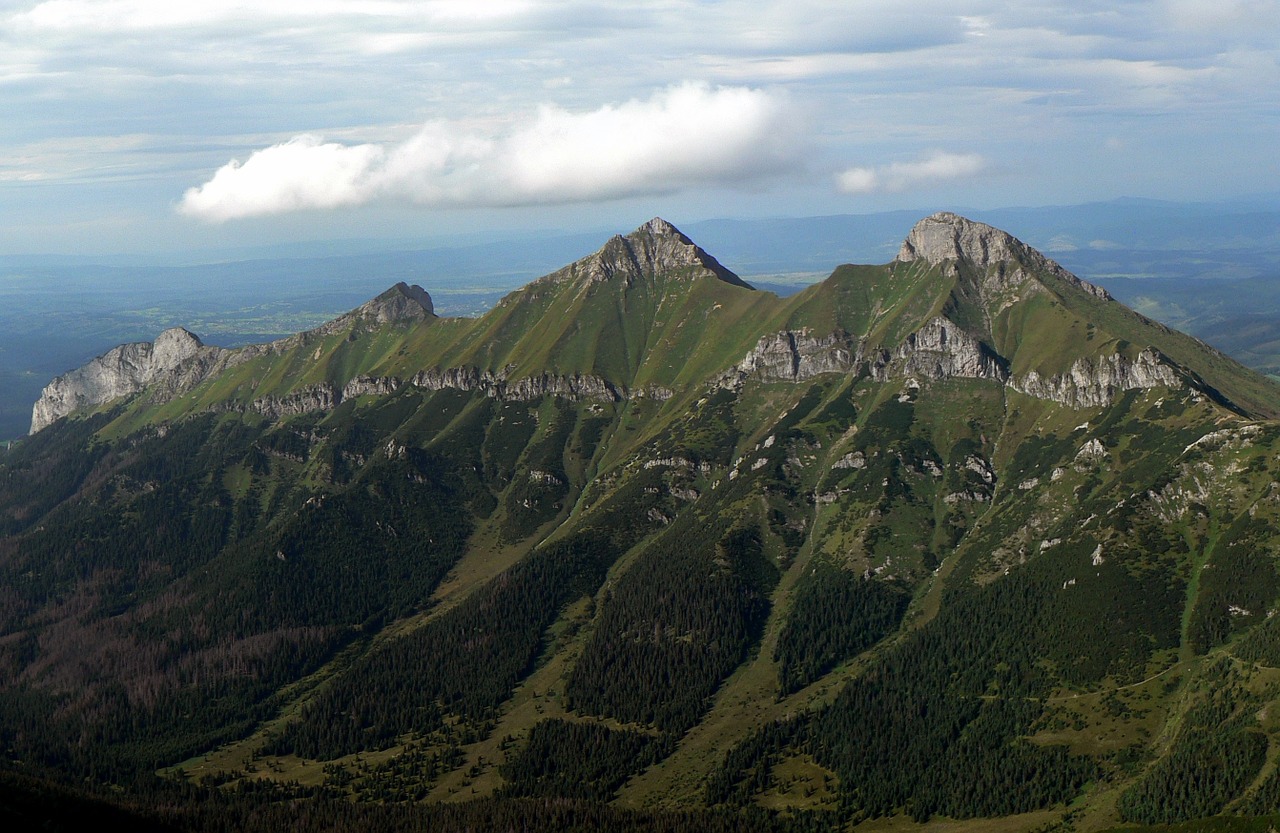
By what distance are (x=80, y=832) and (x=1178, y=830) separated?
669 feet

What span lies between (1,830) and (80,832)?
17511 millimetres

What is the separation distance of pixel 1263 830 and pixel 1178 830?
48.2 feet

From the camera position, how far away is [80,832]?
654 feet

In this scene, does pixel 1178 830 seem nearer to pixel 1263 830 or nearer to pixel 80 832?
pixel 1263 830

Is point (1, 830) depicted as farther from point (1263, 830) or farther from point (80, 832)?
point (1263, 830)

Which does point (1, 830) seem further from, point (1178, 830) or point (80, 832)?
point (1178, 830)

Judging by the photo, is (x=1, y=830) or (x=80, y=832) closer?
(x=1, y=830)

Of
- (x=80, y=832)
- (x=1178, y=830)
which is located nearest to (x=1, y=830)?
(x=80, y=832)

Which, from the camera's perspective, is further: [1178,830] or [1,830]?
[1178,830]

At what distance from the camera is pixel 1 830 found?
18388 centimetres

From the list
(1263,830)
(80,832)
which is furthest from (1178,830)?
(80,832)

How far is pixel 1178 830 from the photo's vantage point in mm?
199375

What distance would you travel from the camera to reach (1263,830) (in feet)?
621

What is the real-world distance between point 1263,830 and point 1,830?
219 meters
